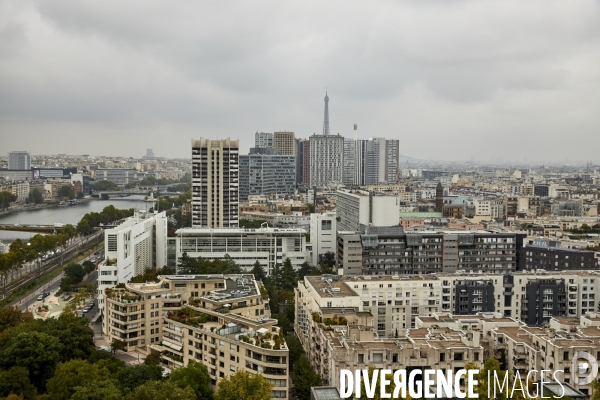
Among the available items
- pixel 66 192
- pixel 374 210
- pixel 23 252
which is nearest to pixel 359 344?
pixel 374 210

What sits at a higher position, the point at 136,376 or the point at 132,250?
the point at 132,250

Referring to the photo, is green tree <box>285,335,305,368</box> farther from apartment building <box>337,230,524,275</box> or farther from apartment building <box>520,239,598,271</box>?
apartment building <box>520,239,598,271</box>

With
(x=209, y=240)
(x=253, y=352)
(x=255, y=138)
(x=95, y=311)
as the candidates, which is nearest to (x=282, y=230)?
(x=209, y=240)

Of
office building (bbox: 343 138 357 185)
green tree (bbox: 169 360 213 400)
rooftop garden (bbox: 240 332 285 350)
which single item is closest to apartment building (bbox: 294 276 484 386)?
rooftop garden (bbox: 240 332 285 350)

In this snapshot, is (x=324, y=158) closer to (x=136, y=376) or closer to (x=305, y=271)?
(x=305, y=271)

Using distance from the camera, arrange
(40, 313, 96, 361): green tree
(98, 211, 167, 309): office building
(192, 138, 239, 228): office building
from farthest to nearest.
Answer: (192, 138, 239, 228): office building → (98, 211, 167, 309): office building → (40, 313, 96, 361): green tree
